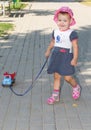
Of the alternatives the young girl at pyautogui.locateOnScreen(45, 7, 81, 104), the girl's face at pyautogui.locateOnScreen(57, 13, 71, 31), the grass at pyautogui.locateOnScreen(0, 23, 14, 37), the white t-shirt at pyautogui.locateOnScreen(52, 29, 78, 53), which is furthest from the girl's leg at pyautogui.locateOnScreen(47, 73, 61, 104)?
the grass at pyautogui.locateOnScreen(0, 23, 14, 37)

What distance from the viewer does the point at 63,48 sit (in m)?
6.47

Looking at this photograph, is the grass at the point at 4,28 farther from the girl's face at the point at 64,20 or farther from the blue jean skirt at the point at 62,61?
the girl's face at the point at 64,20

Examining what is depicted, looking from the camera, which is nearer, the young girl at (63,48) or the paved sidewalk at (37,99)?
the paved sidewalk at (37,99)

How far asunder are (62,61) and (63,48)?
20cm

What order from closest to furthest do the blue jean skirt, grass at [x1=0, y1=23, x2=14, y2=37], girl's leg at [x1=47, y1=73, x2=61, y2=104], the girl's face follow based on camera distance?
1. the girl's face
2. the blue jean skirt
3. girl's leg at [x1=47, y1=73, x2=61, y2=104]
4. grass at [x1=0, y1=23, x2=14, y2=37]

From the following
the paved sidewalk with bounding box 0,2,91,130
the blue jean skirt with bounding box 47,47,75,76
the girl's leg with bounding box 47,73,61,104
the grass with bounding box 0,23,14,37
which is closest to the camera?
the paved sidewalk with bounding box 0,2,91,130

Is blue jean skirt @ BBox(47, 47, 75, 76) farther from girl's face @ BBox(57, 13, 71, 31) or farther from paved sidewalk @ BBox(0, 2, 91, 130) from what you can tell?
paved sidewalk @ BBox(0, 2, 91, 130)

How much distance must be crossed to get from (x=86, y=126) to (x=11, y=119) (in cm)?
102

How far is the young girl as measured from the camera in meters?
6.29

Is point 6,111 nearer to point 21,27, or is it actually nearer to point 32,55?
point 32,55

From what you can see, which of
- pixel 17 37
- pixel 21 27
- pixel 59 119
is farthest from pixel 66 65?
pixel 21 27

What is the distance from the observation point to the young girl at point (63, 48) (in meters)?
6.29

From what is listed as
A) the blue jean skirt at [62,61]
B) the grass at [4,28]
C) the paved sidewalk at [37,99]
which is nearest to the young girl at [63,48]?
the blue jean skirt at [62,61]

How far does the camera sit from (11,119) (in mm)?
5871
